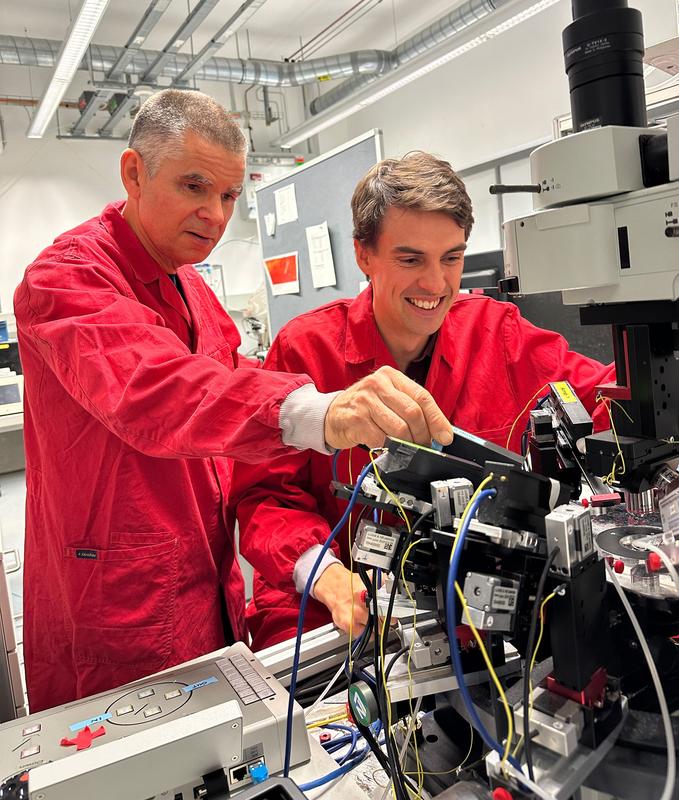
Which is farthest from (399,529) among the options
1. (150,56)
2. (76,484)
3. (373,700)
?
(150,56)

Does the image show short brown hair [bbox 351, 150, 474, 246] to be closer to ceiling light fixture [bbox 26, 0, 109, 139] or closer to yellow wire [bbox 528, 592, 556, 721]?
yellow wire [bbox 528, 592, 556, 721]

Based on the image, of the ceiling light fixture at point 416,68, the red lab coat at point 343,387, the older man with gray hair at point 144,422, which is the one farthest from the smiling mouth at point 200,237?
the ceiling light fixture at point 416,68

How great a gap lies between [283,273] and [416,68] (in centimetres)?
265

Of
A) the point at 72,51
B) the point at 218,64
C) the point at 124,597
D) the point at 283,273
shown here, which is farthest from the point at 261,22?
the point at 124,597

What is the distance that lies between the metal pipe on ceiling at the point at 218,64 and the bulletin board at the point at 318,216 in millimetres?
3011

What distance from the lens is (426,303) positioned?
1.41 m

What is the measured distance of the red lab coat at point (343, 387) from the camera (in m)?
1.23

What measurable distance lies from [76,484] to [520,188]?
2.63 feet

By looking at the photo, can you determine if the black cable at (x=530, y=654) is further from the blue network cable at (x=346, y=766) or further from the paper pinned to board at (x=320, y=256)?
the paper pinned to board at (x=320, y=256)

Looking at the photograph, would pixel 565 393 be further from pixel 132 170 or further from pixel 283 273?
pixel 283 273

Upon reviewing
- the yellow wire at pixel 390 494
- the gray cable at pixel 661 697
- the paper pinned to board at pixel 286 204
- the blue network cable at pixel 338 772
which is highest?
the paper pinned to board at pixel 286 204

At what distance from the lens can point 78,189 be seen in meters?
7.23

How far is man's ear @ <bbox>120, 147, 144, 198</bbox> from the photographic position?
116 cm

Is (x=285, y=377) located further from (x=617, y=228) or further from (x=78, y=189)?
(x=78, y=189)
